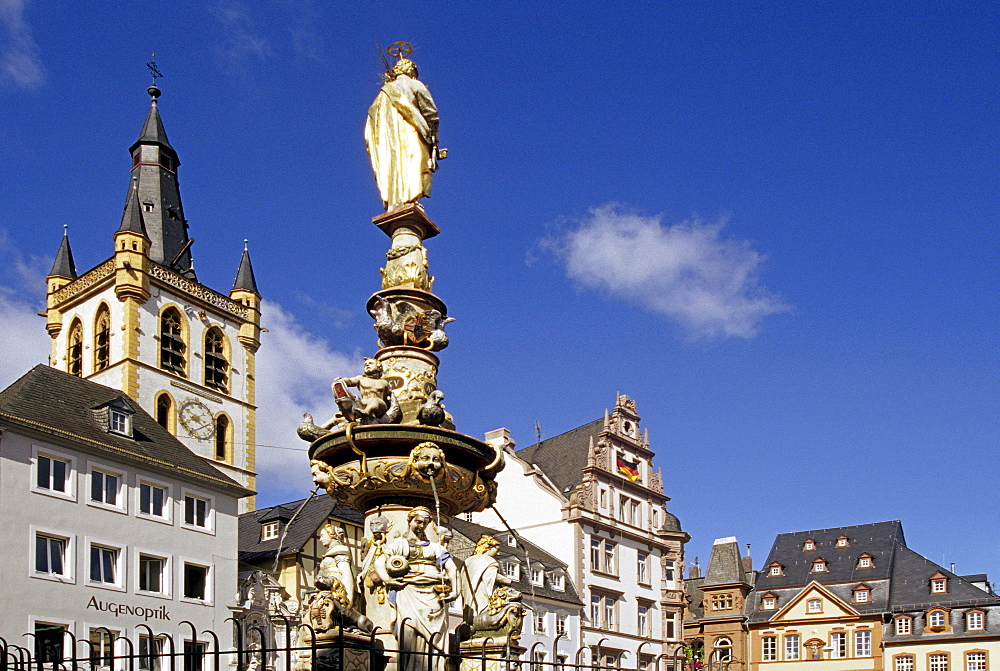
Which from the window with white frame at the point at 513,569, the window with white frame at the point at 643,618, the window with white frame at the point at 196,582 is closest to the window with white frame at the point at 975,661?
the window with white frame at the point at 643,618

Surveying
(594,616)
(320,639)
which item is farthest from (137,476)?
(320,639)

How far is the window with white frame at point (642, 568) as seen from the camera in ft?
194

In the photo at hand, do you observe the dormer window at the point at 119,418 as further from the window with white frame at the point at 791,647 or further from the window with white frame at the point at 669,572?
the window with white frame at the point at 791,647

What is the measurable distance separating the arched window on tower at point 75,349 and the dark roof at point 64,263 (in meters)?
3.81

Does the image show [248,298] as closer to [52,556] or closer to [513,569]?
[513,569]

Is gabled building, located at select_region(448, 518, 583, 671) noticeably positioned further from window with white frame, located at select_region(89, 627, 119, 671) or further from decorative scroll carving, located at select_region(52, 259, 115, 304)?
decorative scroll carving, located at select_region(52, 259, 115, 304)

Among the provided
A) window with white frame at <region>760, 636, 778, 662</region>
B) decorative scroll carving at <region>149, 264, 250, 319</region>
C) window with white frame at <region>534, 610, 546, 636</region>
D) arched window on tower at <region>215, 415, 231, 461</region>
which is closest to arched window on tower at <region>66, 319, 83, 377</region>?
decorative scroll carving at <region>149, 264, 250, 319</region>

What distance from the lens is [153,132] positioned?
7375 cm

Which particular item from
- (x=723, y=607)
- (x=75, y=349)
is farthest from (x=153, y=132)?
(x=723, y=607)

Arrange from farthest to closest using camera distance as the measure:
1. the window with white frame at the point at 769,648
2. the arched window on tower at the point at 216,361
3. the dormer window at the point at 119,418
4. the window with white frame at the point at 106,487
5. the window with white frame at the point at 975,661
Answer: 1. the window with white frame at the point at 769,648
2. the arched window on tower at the point at 216,361
3. the window with white frame at the point at 975,661
4. the dormer window at the point at 119,418
5. the window with white frame at the point at 106,487

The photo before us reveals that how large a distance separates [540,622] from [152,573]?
18957mm

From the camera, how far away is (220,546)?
40.2m

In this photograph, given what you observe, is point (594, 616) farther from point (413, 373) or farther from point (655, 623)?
point (413, 373)

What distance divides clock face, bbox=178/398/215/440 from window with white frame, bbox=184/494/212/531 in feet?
75.9
